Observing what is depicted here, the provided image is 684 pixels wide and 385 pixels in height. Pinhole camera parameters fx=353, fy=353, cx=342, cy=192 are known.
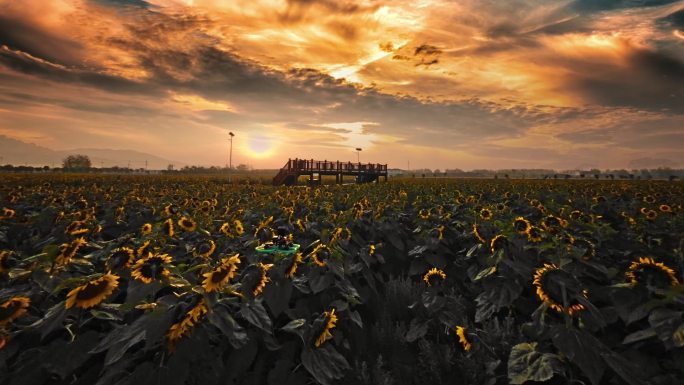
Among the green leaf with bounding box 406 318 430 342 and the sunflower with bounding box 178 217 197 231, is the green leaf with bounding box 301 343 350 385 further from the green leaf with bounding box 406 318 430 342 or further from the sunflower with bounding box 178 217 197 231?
the sunflower with bounding box 178 217 197 231

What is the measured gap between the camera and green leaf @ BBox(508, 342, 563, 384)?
2361mm

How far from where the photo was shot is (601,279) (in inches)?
152

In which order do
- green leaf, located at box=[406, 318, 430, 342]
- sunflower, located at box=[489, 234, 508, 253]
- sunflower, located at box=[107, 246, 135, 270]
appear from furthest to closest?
sunflower, located at box=[489, 234, 508, 253] < green leaf, located at box=[406, 318, 430, 342] < sunflower, located at box=[107, 246, 135, 270]

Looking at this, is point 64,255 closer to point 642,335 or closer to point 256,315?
point 256,315

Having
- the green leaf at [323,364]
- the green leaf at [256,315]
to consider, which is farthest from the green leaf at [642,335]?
the green leaf at [256,315]

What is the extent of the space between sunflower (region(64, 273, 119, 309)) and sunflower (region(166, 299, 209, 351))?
58 cm

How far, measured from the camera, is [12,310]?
223 centimetres

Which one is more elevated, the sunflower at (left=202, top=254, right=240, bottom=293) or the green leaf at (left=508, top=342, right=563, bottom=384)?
the sunflower at (left=202, top=254, right=240, bottom=293)

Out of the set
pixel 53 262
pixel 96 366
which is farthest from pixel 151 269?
pixel 53 262

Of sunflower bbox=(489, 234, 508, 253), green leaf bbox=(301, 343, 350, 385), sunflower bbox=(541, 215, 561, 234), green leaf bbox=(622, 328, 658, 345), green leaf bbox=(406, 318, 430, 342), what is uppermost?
sunflower bbox=(541, 215, 561, 234)

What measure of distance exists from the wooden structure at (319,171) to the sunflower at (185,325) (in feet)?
106

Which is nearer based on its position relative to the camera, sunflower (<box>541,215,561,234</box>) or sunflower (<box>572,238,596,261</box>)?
sunflower (<box>572,238,596,261</box>)

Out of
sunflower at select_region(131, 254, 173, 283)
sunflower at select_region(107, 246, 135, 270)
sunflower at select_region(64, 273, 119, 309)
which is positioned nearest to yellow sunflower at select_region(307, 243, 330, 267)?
sunflower at select_region(131, 254, 173, 283)

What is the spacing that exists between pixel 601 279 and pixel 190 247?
476 centimetres
